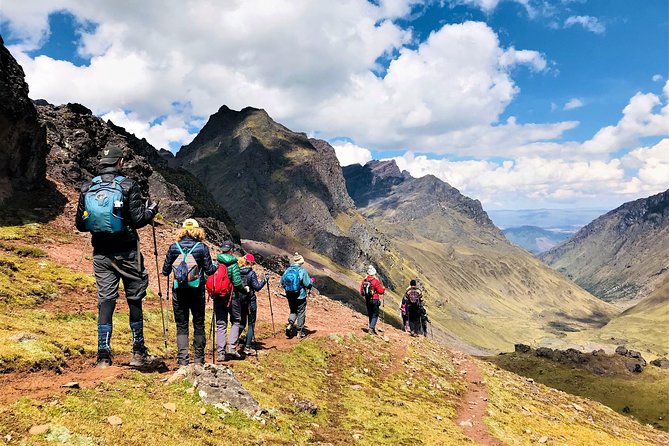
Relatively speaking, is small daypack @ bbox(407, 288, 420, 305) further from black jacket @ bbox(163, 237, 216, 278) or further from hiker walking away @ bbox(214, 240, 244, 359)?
black jacket @ bbox(163, 237, 216, 278)

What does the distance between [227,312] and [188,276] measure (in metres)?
3.83

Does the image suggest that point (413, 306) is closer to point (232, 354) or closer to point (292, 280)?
point (292, 280)

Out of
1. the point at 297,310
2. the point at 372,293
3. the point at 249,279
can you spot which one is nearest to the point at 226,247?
the point at 249,279

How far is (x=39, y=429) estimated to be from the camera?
7.52m

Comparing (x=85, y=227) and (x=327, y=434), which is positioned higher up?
(x=85, y=227)

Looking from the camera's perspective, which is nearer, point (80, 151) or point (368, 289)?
point (368, 289)

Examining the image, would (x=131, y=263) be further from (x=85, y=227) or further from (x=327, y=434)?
(x=327, y=434)

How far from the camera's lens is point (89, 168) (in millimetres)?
47031

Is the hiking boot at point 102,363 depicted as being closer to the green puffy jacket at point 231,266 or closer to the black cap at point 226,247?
the green puffy jacket at point 231,266

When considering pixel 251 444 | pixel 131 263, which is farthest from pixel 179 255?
pixel 251 444

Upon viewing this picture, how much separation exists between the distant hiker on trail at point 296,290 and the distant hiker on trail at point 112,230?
10.1 meters

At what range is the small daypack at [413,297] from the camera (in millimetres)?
33000

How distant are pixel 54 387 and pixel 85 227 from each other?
389cm

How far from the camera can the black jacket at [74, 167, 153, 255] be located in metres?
11.2
